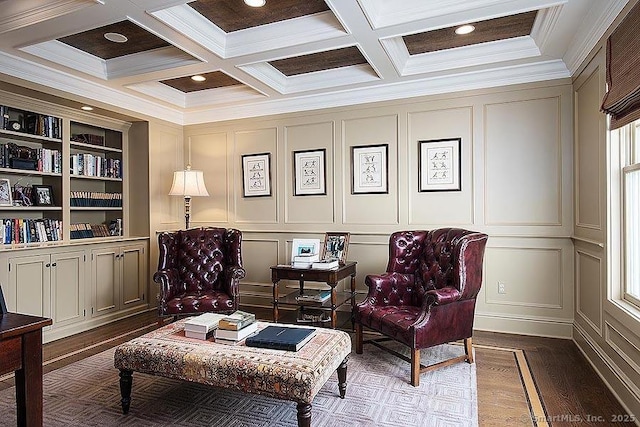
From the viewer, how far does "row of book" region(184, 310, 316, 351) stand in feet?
7.47

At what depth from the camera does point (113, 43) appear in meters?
3.43

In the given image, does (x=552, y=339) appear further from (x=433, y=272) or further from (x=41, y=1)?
(x=41, y=1)

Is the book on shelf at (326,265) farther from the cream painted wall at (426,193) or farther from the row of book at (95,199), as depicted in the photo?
the row of book at (95,199)

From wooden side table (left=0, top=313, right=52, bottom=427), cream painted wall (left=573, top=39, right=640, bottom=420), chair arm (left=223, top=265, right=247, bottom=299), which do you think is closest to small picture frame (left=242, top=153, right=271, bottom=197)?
chair arm (left=223, top=265, right=247, bottom=299)

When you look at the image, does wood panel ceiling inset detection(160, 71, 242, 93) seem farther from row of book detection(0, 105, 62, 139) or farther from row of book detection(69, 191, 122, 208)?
row of book detection(69, 191, 122, 208)

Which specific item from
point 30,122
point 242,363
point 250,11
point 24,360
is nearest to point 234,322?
point 242,363

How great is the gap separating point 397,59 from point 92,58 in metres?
2.76

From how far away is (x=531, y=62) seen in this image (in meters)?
3.64

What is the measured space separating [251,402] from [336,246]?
191 cm

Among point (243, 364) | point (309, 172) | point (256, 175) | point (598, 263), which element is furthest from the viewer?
point (256, 175)

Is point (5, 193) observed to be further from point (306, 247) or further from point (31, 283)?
point (306, 247)

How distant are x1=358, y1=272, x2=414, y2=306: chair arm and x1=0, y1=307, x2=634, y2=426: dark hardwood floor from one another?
76 centimetres

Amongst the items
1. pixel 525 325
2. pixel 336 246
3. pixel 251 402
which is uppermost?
pixel 336 246

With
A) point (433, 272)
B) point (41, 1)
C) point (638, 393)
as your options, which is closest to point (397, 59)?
point (433, 272)
